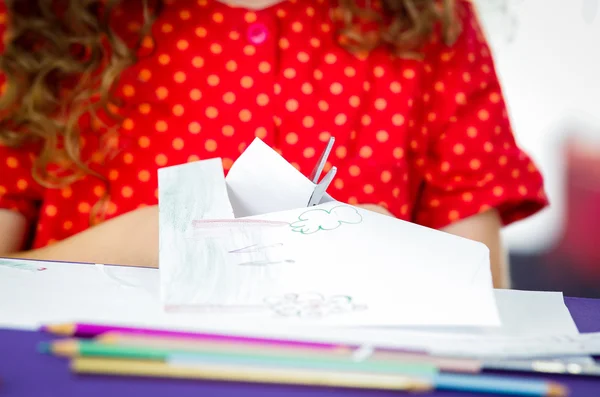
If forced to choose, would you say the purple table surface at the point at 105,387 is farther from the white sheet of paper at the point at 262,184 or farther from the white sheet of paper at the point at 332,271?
the white sheet of paper at the point at 262,184

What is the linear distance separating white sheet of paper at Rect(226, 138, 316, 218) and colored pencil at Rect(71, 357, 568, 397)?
0.21 m

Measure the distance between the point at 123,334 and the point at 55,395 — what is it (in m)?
0.04

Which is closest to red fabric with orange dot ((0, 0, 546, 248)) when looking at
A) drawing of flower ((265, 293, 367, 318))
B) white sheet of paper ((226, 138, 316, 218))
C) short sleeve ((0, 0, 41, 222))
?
short sleeve ((0, 0, 41, 222))

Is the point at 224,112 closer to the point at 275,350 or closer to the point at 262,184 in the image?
the point at 262,184

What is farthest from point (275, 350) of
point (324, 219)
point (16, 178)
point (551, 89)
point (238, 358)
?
point (551, 89)

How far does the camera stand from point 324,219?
1.30 feet

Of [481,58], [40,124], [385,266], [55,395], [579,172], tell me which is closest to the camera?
[55,395]

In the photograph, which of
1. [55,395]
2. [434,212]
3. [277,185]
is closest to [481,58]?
[434,212]

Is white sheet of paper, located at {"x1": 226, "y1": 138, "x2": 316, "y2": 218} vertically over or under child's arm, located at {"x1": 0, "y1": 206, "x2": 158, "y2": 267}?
under

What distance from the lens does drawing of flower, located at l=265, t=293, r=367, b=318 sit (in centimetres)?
32

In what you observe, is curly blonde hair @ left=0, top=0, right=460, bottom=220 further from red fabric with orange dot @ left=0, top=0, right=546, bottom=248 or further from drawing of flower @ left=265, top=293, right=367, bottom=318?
drawing of flower @ left=265, top=293, right=367, bottom=318

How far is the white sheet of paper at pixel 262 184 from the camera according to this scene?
454mm

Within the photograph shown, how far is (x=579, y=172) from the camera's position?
1676 mm

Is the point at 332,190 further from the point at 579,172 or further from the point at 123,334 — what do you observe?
the point at 579,172
